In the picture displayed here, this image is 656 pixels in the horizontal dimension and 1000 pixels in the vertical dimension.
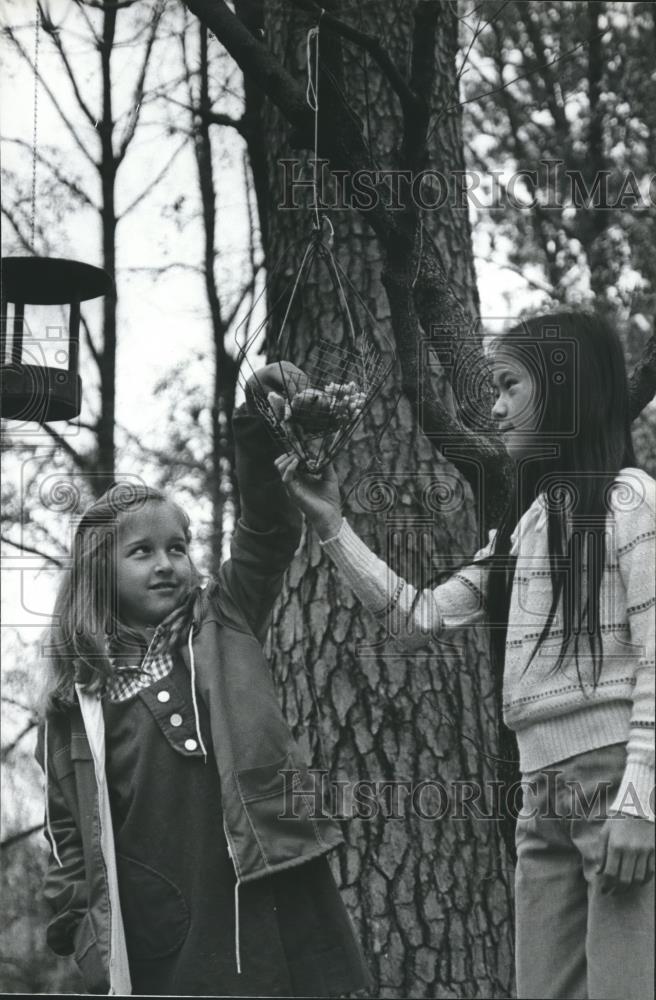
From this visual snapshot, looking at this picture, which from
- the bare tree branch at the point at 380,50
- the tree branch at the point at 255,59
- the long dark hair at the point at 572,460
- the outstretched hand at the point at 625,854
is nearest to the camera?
the outstretched hand at the point at 625,854

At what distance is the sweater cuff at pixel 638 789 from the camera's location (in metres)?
2.28

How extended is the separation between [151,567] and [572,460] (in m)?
0.84

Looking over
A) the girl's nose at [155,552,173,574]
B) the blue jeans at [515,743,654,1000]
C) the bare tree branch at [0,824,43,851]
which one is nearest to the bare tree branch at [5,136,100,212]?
the girl's nose at [155,552,173,574]

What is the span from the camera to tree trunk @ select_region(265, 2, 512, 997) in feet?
8.74

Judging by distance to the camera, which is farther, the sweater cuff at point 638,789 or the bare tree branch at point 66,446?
the bare tree branch at point 66,446

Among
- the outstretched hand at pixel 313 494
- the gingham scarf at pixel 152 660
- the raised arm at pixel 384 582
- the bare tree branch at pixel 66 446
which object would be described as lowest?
the gingham scarf at pixel 152 660

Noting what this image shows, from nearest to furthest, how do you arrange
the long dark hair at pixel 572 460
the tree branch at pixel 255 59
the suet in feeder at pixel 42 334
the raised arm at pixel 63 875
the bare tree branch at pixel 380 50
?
the long dark hair at pixel 572 460, the raised arm at pixel 63 875, the bare tree branch at pixel 380 50, the tree branch at pixel 255 59, the suet in feeder at pixel 42 334

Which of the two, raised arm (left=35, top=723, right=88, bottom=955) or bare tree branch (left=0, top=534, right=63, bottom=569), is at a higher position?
bare tree branch (left=0, top=534, right=63, bottom=569)

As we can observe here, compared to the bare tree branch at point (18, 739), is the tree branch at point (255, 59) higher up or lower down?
higher up

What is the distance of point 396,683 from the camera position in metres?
2.74

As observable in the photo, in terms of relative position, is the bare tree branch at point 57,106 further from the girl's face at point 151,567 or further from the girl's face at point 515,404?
the girl's face at point 515,404

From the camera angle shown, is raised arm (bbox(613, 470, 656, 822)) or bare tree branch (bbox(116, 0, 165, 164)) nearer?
raised arm (bbox(613, 470, 656, 822))

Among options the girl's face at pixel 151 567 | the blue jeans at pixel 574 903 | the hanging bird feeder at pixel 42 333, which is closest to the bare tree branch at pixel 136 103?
the hanging bird feeder at pixel 42 333

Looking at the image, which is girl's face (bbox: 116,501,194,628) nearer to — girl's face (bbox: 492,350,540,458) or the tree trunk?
the tree trunk
